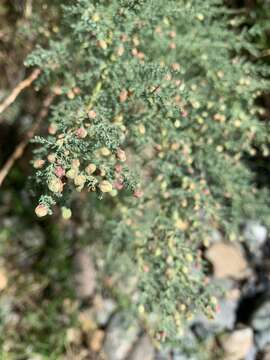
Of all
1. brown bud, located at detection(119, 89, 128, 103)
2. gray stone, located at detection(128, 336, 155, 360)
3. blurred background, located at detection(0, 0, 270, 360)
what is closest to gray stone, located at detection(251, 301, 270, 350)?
blurred background, located at detection(0, 0, 270, 360)

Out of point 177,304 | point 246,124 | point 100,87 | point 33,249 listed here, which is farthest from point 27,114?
point 177,304

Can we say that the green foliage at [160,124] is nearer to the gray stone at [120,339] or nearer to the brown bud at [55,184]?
the brown bud at [55,184]

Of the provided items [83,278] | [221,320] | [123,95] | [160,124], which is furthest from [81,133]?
[221,320]

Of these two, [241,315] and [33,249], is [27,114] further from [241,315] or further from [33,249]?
[241,315]

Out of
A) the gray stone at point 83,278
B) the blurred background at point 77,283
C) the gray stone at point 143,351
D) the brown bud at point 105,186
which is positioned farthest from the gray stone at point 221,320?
the brown bud at point 105,186

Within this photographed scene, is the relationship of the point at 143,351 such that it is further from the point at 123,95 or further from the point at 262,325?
the point at 123,95

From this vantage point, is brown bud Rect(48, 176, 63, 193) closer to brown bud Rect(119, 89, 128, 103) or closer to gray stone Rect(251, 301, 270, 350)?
brown bud Rect(119, 89, 128, 103)
